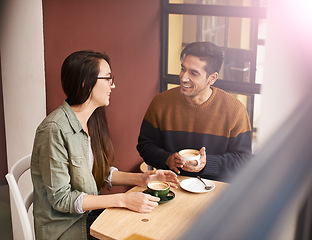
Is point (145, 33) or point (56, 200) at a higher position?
point (145, 33)

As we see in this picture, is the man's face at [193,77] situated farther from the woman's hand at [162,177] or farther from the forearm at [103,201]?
the forearm at [103,201]

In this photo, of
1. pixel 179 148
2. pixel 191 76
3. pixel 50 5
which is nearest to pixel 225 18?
pixel 191 76

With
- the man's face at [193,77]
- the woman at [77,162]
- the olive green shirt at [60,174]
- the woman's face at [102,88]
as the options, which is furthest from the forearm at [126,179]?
the man's face at [193,77]

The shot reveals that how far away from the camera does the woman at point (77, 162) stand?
1096 mm

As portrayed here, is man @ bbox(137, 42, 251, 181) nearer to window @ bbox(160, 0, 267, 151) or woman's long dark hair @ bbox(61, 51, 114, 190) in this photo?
window @ bbox(160, 0, 267, 151)

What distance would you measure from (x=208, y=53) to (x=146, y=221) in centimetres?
68

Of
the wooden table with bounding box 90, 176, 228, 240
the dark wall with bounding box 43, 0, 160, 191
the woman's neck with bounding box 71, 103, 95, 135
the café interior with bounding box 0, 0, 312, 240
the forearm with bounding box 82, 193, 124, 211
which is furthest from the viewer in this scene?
the dark wall with bounding box 43, 0, 160, 191

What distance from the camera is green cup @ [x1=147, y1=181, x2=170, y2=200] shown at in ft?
3.62

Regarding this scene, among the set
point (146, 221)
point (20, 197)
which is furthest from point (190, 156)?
point (20, 197)

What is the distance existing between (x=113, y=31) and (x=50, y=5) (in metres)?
0.28

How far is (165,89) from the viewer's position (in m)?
1.59

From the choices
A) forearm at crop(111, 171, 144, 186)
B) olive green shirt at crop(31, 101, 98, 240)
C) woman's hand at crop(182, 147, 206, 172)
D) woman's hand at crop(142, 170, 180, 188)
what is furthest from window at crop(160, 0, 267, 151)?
olive green shirt at crop(31, 101, 98, 240)

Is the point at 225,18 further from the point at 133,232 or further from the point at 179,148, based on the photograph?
the point at 133,232

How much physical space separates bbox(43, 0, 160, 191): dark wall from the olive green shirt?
464mm
